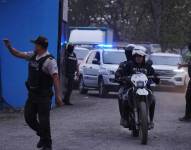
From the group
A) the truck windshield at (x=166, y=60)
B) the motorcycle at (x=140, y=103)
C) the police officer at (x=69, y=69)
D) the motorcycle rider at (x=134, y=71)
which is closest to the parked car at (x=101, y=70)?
the police officer at (x=69, y=69)

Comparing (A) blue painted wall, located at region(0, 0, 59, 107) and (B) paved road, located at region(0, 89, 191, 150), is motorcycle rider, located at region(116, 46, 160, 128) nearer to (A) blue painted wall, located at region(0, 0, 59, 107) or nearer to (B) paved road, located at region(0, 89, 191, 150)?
(B) paved road, located at region(0, 89, 191, 150)

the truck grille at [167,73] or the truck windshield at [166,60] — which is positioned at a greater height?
the truck windshield at [166,60]

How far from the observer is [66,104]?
1834 cm

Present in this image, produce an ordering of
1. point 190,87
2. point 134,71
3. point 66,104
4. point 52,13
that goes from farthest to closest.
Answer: point 66,104
point 52,13
point 190,87
point 134,71

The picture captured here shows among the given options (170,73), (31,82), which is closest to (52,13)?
(31,82)

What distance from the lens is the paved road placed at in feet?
34.7

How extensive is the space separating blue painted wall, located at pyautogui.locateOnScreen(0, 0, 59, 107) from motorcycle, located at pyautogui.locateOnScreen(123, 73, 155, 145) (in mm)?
5711

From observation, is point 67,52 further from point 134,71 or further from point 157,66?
point 157,66

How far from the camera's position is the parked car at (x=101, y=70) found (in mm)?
21797

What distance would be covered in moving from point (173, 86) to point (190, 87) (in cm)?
1320

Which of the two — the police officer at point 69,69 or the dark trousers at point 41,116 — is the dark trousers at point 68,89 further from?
the dark trousers at point 41,116

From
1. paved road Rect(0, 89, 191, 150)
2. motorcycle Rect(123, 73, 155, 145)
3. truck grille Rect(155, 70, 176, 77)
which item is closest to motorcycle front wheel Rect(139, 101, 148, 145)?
motorcycle Rect(123, 73, 155, 145)

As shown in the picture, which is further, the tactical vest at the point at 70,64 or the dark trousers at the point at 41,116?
the tactical vest at the point at 70,64

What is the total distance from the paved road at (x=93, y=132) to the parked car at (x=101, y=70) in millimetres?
4444
